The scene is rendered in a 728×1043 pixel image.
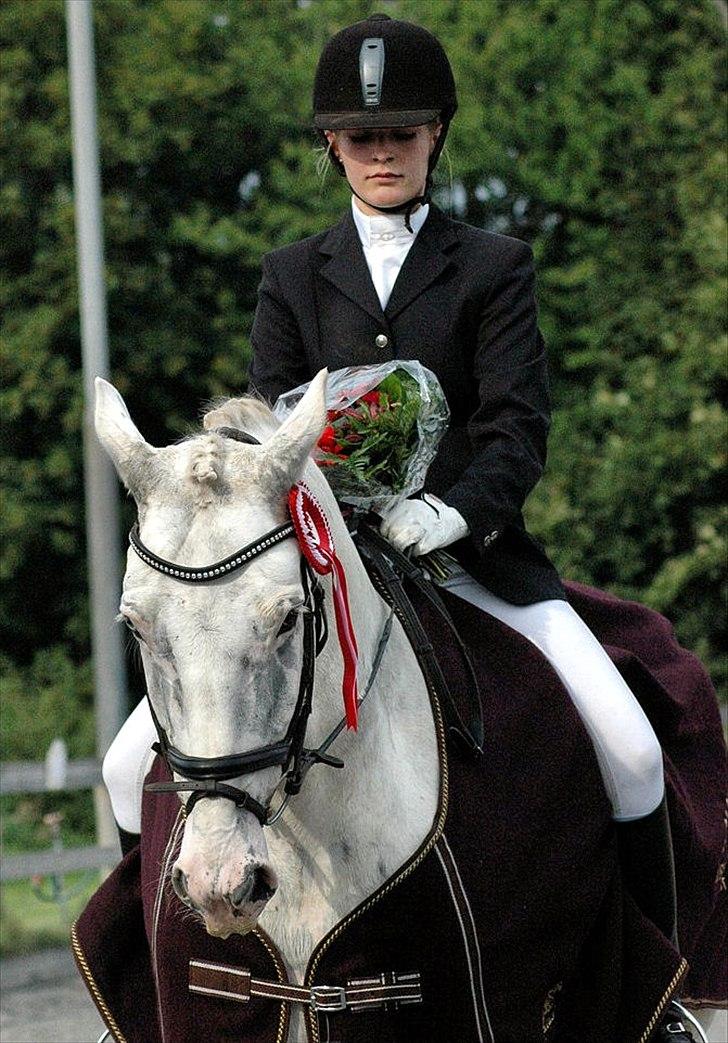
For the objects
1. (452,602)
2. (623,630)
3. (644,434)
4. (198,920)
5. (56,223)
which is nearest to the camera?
(198,920)

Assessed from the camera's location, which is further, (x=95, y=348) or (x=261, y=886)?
(x=95, y=348)

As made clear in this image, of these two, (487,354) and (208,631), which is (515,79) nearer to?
(487,354)

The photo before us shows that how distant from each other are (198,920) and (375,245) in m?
1.92

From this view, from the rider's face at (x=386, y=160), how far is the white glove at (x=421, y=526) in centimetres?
92

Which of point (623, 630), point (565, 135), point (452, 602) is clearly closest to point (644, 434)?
point (565, 135)

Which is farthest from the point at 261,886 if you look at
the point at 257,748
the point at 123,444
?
the point at 123,444

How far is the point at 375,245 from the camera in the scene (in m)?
4.85

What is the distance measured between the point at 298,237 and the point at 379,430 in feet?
37.2

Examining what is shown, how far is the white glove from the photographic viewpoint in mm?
4262

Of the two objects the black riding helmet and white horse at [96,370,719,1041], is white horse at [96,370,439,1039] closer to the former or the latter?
white horse at [96,370,719,1041]

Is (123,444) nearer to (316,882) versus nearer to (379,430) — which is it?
(379,430)

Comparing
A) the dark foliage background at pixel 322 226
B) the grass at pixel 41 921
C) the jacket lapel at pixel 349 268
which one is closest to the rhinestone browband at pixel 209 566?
the jacket lapel at pixel 349 268

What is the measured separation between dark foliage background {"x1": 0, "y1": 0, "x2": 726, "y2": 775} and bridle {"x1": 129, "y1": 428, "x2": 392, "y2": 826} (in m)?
10.7

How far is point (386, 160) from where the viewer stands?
188 inches
